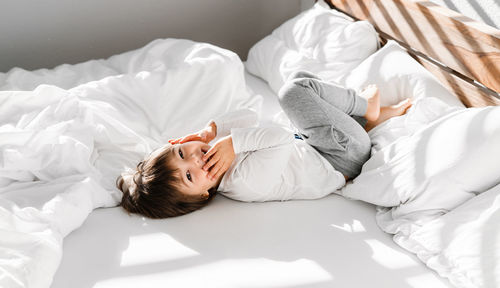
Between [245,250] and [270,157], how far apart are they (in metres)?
0.29

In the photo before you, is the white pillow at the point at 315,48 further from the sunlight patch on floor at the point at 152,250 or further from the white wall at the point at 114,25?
the sunlight patch on floor at the point at 152,250

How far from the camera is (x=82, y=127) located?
4.76ft

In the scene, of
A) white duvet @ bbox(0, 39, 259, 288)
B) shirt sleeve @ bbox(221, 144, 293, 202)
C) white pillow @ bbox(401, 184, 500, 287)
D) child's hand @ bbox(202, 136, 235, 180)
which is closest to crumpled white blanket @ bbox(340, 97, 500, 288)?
white pillow @ bbox(401, 184, 500, 287)

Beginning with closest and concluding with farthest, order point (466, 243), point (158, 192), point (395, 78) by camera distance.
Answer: point (466, 243) < point (158, 192) < point (395, 78)

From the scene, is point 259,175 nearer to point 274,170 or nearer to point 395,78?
point 274,170

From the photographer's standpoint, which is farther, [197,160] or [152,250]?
[197,160]

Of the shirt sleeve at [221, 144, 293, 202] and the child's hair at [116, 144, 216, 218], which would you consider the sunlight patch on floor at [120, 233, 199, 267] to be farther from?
the shirt sleeve at [221, 144, 293, 202]

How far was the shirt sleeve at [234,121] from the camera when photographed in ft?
4.95

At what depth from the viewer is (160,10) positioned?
2.53 meters

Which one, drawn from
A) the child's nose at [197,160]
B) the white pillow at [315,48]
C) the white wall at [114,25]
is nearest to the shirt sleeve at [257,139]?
the child's nose at [197,160]

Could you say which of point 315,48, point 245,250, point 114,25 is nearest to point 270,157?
point 245,250

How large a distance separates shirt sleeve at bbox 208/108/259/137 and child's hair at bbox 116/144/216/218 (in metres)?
0.22

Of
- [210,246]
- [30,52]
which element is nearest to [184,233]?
[210,246]

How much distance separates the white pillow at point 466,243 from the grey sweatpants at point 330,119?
13.8 inches
